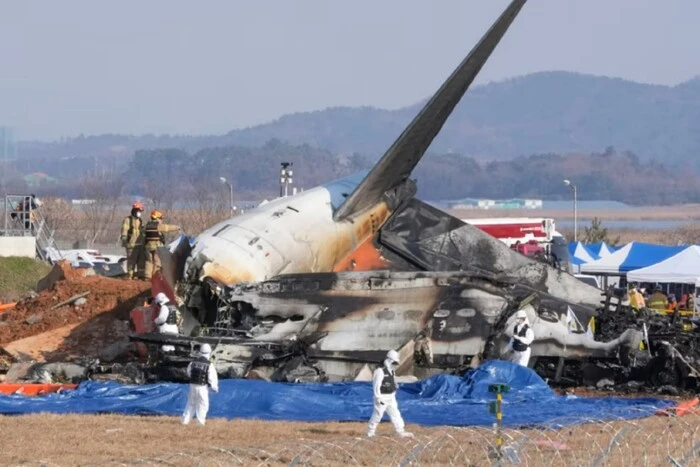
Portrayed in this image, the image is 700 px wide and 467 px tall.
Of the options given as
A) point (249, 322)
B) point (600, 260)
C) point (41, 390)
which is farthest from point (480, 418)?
point (600, 260)

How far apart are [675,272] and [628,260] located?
5.84 metres

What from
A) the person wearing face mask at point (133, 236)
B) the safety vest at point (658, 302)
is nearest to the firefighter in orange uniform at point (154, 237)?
the person wearing face mask at point (133, 236)

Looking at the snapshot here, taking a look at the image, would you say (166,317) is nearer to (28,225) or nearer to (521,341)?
(521,341)

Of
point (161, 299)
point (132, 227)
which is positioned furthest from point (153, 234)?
point (161, 299)

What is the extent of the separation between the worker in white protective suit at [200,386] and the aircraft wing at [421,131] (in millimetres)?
10365

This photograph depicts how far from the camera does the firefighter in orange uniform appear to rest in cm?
3475

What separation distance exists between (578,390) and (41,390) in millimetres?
10727

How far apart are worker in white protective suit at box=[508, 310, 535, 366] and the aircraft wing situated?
21.2ft

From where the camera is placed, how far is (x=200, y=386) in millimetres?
21891

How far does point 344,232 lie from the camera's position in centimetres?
3167

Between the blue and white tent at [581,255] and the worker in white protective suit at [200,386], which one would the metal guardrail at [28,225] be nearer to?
the blue and white tent at [581,255]

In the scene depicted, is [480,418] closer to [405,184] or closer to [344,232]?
[344,232]

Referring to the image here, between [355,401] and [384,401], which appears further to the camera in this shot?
[355,401]

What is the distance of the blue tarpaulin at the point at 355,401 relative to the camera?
2322 centimetres
